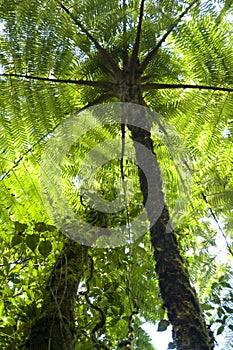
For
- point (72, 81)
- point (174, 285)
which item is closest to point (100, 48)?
point (72, 81)

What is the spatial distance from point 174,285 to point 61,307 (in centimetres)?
48

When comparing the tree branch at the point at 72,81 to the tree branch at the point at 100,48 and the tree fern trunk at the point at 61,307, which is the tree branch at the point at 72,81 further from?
the tree fern trunk at the point at 61,307

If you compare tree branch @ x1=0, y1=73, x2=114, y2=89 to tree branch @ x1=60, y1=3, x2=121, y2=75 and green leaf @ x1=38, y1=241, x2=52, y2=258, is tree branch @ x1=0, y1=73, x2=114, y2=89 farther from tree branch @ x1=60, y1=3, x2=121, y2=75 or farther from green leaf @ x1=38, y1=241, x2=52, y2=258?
green leaf @ x1=38, y1=241, x2=52, y2=258

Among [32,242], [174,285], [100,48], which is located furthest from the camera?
[100,48]

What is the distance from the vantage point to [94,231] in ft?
6.76

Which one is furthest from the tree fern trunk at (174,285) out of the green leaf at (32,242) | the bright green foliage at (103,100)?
the green leaf at (32,242)

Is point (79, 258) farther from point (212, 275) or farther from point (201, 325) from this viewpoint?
point (212, 275)

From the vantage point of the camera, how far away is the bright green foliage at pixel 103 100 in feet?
6.67

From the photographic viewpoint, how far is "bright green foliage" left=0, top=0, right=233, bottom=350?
6.67ft

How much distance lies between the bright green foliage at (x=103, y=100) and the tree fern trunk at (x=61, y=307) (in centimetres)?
10

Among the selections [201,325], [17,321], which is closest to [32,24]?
[17,321]

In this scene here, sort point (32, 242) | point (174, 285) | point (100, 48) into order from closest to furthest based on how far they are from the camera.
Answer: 1. point (174, 285)
2. point (32, 242)
3. point (100, 48)

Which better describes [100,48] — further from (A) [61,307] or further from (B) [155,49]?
(A) [61,307]

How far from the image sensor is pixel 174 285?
4.70 ft
